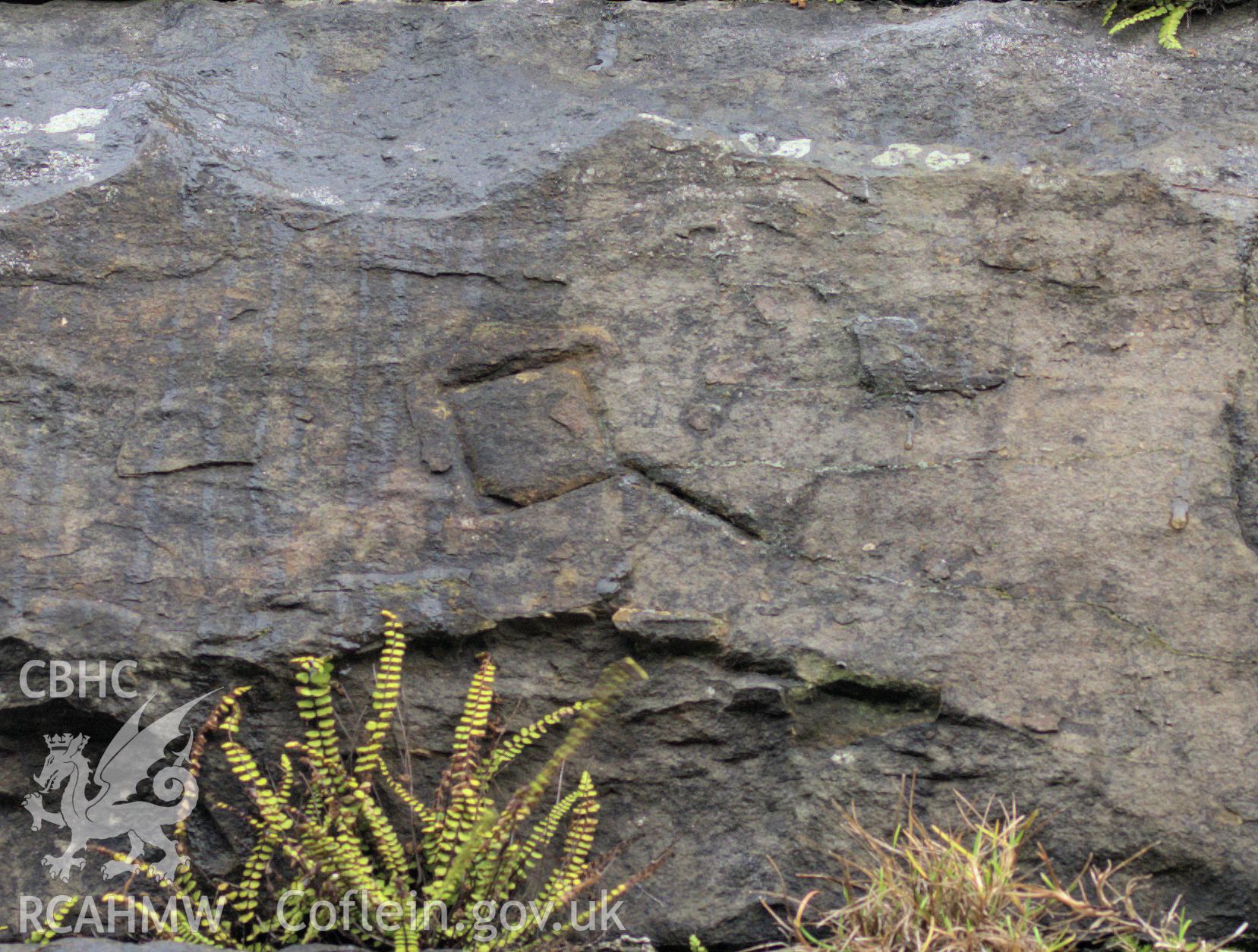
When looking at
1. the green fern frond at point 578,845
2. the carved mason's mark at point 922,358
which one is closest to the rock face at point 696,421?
the carved mason's mark at point 922,358

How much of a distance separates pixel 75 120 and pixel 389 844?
2.13 meters

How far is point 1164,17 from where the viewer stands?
3.68m

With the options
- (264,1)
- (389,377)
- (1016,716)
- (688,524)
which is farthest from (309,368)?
(1016,716)

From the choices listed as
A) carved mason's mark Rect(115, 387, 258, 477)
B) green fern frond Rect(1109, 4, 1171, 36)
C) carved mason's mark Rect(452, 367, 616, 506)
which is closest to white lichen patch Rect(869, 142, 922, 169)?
green fern frond Rect(1109, 4, 1171, 36)

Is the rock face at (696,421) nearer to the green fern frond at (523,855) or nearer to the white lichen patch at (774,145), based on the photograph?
the white lichen patch at (774,145)

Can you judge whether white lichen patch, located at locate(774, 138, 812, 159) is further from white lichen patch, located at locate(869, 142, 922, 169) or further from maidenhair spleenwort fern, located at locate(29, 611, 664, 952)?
maidenhair spleenwort fern, located at locate(29, 611, 664, 952)

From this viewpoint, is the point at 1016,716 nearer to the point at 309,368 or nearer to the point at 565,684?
the point at 565,684

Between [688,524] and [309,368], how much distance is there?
3.41 feet

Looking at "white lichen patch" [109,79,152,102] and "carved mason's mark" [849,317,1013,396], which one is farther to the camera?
"white lichen patch" [109,79,152,102]

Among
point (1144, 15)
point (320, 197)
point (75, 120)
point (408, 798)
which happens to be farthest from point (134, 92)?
point (1144, 15)

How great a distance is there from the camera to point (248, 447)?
320 centimetres

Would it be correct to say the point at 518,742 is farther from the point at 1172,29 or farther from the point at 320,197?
the point at 1172,29

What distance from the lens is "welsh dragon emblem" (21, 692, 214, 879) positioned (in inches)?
119

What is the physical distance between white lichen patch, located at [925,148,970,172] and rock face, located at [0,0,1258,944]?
0.04 feet
